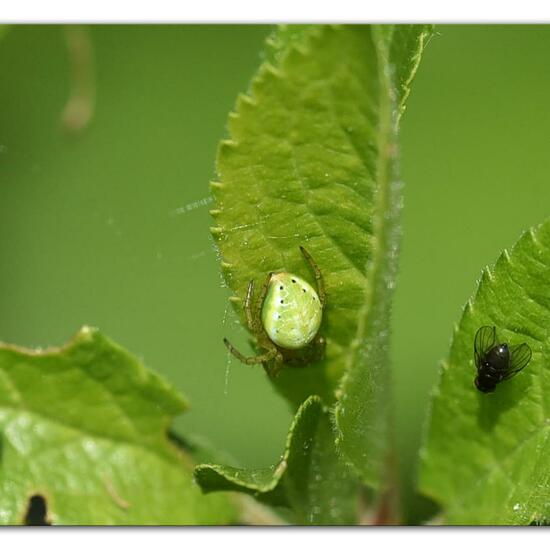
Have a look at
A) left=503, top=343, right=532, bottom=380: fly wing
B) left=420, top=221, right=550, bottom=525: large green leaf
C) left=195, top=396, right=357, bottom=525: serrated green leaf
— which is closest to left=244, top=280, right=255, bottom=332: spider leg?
left=195, top=396, right=357, bottom=525: serrated green leaf

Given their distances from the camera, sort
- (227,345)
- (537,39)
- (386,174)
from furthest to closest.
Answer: (537,39) → (227,345) → (386,174)

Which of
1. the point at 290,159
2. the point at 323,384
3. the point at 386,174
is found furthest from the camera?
the point at 323,384

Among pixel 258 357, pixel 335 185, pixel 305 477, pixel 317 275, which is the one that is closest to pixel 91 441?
pixel 258 357

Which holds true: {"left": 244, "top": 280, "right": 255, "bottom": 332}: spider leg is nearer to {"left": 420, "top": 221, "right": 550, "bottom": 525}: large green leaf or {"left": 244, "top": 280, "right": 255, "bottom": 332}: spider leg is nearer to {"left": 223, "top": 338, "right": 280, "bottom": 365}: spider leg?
{"left": 223, "top": 338, "right": 280, "bottom": 365}: spider leg

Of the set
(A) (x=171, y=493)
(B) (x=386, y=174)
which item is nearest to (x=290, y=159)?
(B) (x=386, y=174)

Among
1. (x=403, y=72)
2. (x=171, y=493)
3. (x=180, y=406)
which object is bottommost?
(x=171, y=493)
